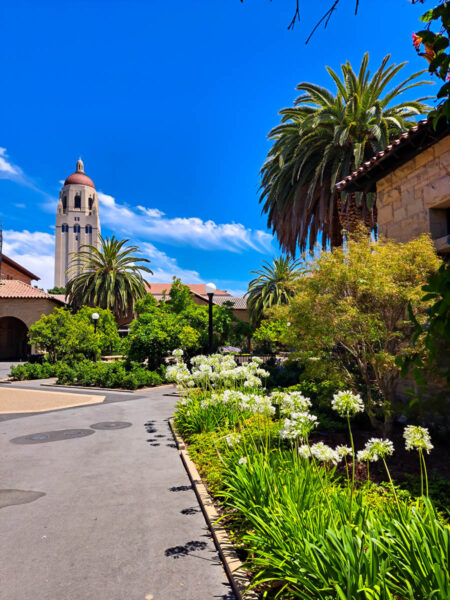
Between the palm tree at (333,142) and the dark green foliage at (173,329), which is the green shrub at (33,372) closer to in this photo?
the dark green foliage at (173,329)

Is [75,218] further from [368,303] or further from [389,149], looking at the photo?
[368,303]

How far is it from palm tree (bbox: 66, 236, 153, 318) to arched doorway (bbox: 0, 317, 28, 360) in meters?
9.15

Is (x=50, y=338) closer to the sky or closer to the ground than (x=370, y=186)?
closer to the ground

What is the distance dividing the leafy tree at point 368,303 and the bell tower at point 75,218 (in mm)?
123463

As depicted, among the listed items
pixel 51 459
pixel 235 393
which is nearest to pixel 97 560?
pixel 235 393

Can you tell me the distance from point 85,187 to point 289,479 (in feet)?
435

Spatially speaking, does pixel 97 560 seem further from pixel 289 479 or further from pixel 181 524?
pixel 289 479

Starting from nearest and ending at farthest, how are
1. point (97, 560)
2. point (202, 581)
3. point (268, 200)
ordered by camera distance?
point (202, 581), point (97, 560), point (268, 200)

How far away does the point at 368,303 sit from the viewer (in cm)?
712

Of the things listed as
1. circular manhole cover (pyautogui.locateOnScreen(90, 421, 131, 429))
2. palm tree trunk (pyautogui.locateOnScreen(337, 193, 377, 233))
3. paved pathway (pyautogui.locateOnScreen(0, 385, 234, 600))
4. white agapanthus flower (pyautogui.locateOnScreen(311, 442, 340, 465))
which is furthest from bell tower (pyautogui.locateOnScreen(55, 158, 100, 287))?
white agapanthus flower (pyautogui.locateOnScreen(311, 442, 340, 465))

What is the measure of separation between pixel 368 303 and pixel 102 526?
555 cm

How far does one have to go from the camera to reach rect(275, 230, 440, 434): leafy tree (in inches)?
264

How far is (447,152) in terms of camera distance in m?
8.38

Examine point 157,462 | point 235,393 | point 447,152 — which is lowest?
point 157,462
